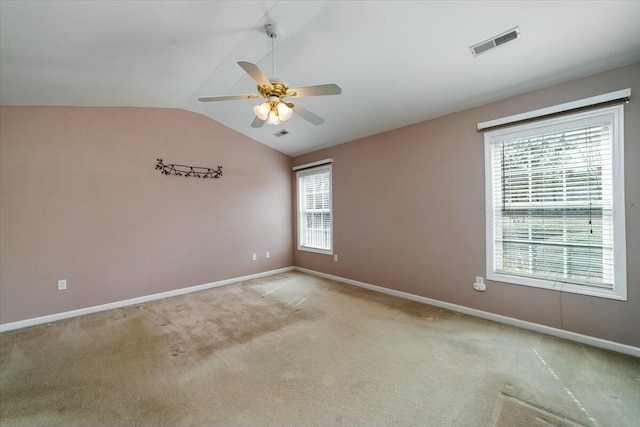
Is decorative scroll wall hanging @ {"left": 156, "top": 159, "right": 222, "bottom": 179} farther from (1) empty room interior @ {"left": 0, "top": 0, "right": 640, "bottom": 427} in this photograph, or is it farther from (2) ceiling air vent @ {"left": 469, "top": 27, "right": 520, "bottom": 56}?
(2) ceiling air vent @ {"left": 469, "top": 27, "right": 520, "bottom": 56}

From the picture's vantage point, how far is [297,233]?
18.6ft

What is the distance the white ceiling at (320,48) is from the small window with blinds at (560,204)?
0.52 metres

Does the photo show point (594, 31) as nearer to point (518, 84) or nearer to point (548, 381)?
point (518, 84)

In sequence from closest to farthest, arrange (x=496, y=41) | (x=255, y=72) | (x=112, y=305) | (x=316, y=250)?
(x=255, y=72)
(x=496, y=41)
(x=112, y=305)
(x=316, y=250)

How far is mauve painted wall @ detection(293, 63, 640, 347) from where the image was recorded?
232 centimetres

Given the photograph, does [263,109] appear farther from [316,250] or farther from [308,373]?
[316,250]

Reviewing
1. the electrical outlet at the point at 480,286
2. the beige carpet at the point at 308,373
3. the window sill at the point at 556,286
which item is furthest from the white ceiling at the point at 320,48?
the beige carpet at the point at 308,373

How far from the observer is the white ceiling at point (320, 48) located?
1987mm

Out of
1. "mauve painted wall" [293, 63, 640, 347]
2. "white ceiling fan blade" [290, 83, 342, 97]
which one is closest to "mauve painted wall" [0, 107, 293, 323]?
"mauve painted wall" [293, 63, 640, 347]

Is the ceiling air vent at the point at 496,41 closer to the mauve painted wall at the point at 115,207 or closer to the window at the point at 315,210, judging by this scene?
the window at the point at 315,210

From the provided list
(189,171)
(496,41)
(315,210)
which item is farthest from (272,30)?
(315,210)

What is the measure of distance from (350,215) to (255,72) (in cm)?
312

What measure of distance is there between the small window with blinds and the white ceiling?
52 cm

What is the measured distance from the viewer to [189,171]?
4.32 meters
